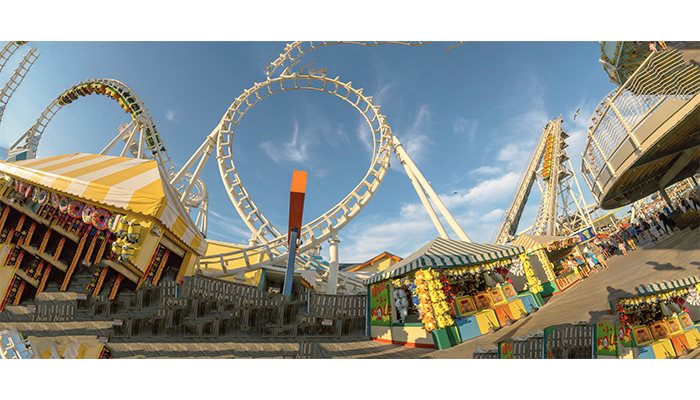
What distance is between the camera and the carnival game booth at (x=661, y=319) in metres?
3.46

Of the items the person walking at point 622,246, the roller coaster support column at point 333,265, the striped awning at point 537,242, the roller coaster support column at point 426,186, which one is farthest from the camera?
the striped awning at point 537,242

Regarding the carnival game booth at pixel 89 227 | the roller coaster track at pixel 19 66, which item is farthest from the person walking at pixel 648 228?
the roller coaster track at pixel 19 66

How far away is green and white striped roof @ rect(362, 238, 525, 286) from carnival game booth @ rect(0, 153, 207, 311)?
10.3ft

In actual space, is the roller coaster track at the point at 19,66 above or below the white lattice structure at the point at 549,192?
below

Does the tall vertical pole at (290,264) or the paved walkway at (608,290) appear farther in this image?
the tall vertical pole at (290,264)

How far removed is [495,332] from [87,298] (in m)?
6.10

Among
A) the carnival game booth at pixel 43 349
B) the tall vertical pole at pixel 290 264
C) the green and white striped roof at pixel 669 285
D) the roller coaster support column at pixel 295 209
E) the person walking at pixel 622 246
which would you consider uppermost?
the person walking at pixel 622 246

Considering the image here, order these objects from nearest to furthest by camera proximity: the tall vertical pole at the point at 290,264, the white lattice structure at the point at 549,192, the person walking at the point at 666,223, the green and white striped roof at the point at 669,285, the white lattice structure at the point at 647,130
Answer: the white lattice structure at the point at 647,130 < the green and white striped roof at the point at 669,285 < the tall vertical pole at the point at 290,264 < the person walking at the point at 666,223 < the white lattice structure at the point at 549,192

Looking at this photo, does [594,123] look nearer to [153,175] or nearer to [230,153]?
[153,175]

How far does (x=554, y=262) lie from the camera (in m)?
8.28

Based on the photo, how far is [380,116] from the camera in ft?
30.6

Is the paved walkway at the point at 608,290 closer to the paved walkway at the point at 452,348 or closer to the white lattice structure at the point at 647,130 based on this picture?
the paved walkway at the point at 452,348

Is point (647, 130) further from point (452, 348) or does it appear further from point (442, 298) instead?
point (452, 348)

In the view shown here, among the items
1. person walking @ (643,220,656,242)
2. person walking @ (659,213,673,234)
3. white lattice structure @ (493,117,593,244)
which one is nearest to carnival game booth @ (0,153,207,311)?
person walking @ (659,213,673,234)
